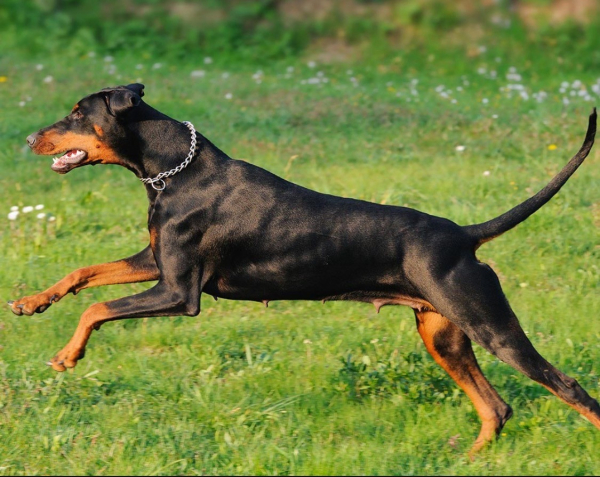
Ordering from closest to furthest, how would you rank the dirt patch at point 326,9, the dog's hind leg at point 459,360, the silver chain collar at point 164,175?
1. the silver chain collar at point 164,175
2. the dog's hind leg at point 459,360
3. the dirt patch at point 326,9

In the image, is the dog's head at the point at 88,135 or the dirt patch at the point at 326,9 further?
the dirt patch at the point at 326,9

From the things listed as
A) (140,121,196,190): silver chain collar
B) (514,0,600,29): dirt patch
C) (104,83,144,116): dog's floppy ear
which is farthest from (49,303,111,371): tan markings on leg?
(514,0,600,29): dirt patch

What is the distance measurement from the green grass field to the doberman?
0.39 metres

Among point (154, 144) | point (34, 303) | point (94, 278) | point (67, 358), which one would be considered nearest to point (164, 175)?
point (154, 144)

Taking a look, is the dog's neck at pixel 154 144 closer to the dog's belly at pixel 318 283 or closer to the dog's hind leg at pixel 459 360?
the dog's belly at pixel 318 283

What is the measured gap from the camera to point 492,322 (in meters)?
4.97

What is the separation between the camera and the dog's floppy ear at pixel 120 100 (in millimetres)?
5125

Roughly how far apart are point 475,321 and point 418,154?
507 cm

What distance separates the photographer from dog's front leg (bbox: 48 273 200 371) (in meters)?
5.02

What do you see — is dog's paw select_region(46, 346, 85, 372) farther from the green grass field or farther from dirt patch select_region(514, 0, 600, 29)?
dirt patch select_region(514, 0, 600, 29)

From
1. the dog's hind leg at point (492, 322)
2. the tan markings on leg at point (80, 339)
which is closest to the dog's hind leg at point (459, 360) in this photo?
the dog's hind leg at point (492, 322)

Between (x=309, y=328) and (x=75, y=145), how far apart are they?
212cm

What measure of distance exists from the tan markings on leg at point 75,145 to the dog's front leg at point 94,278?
588 millimetres

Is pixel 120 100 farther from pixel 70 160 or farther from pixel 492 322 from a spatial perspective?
pixel 492 322
